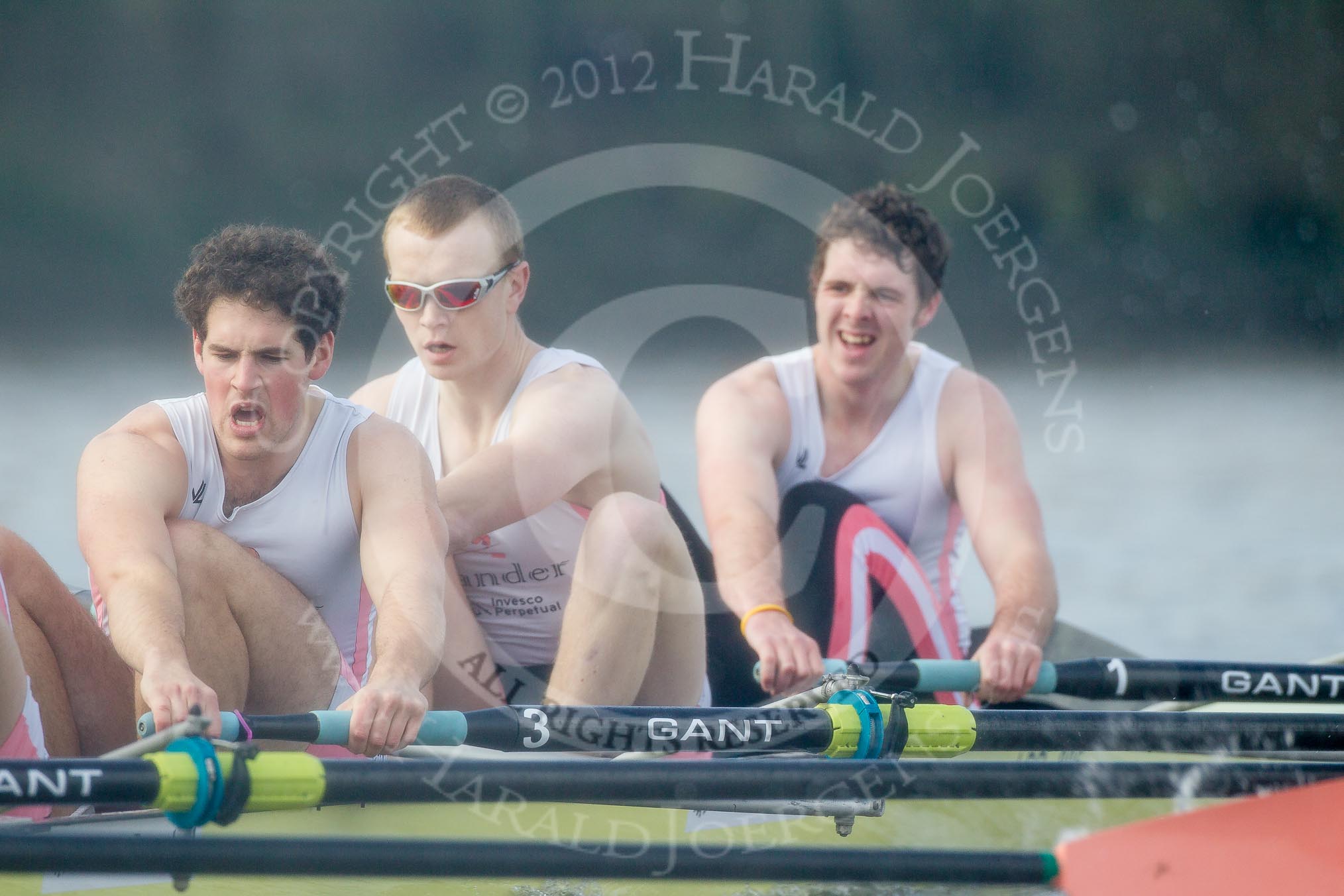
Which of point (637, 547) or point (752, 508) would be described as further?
point (752, 508)

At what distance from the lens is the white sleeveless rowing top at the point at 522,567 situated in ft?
8.09

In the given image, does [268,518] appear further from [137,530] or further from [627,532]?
[627,532]

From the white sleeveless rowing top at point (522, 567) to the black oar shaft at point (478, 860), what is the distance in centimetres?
85

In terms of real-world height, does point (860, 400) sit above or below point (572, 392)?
above

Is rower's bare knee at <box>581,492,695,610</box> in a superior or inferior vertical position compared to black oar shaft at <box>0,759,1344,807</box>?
superior

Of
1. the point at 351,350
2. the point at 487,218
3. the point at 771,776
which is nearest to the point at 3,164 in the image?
the point at 351,350

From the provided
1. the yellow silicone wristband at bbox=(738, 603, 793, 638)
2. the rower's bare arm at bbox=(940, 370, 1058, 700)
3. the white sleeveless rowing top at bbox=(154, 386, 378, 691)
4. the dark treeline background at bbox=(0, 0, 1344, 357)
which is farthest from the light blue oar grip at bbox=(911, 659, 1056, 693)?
the dark treeline background at bbox=(0, 0, 1344, 357)

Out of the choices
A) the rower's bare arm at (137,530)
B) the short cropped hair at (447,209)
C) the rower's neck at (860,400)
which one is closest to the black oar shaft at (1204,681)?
the rower's neck at (860,400)

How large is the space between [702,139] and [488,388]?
8.87m

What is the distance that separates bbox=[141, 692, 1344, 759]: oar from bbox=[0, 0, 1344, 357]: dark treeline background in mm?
7466

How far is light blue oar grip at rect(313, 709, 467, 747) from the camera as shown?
5.77 feet

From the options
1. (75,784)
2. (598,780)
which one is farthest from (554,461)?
(75,784)

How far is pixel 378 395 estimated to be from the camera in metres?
2.67

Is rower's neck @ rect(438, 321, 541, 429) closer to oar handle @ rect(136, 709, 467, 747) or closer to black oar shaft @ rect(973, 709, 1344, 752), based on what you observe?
oar handle @ rect(136, 709, 467, 747)
